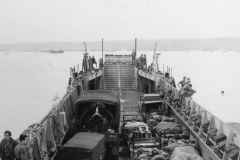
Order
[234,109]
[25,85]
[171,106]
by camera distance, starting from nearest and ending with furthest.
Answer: [171,106]
[234,109]
[25,85]

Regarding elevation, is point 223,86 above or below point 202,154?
below

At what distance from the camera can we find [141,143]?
1010cm

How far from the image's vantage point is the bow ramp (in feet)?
88.1

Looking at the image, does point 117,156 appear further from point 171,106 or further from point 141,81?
point 141,81

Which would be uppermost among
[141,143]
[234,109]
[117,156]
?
[141,143]

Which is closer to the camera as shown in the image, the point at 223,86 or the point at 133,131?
the point at 133,131

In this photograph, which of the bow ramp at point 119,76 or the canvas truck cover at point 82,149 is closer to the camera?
the canvas truck cover at point 82,149

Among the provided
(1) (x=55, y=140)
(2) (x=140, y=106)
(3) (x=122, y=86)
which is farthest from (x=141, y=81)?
(1) (x=55, y=140)

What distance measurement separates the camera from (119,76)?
1091 inches

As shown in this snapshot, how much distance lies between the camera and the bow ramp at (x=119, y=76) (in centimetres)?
2686

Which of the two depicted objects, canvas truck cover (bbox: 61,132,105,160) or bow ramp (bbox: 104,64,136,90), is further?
bow ramp (bbox: 104,64,136,90)

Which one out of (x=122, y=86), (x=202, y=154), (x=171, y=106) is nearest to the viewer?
(x=202, y=154)

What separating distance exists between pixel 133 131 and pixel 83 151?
3479mm

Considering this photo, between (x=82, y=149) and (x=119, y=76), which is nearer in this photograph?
(x=82, y=149)
